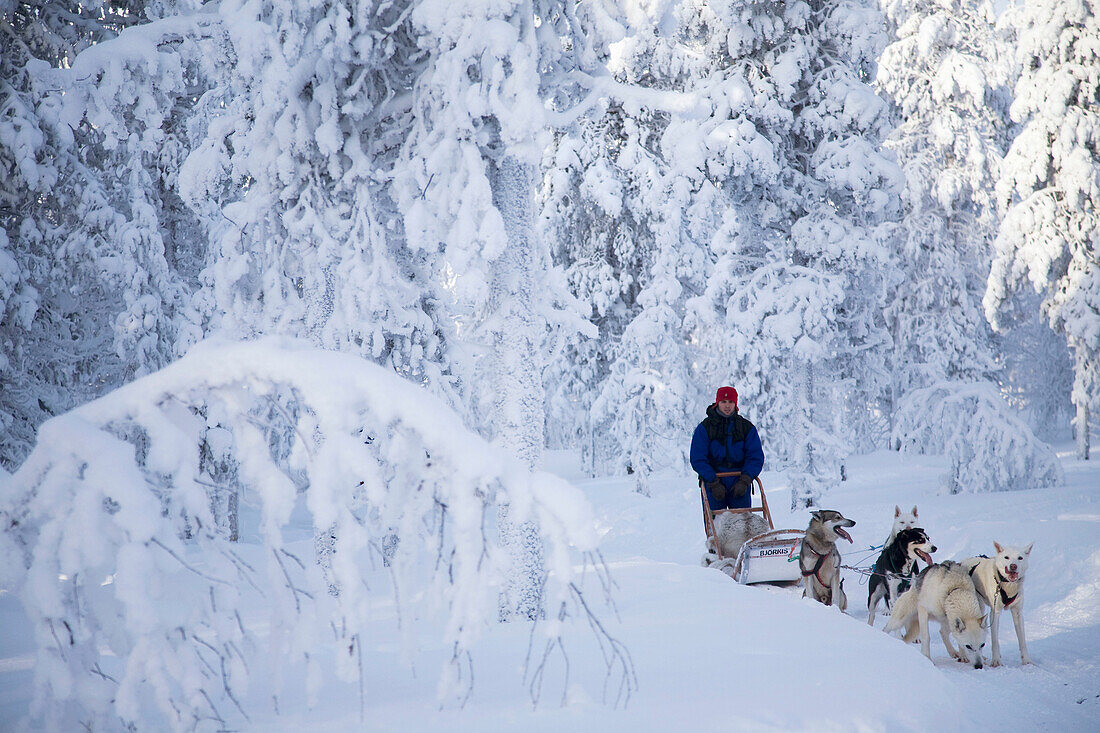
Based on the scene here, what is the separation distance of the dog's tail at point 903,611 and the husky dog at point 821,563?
1.87 ft

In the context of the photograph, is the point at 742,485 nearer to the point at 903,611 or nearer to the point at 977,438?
the point at 903,611

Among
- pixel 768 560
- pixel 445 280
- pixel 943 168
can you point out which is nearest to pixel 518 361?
pixel 768 560

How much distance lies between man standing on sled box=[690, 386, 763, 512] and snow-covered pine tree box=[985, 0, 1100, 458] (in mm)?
8032

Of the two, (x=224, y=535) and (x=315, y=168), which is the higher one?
(x=315, y=168)

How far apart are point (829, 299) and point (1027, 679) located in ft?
→ 29.4

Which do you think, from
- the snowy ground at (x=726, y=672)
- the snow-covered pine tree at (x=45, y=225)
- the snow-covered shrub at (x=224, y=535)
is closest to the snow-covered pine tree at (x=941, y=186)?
the snowy ground at (x=726, y=672)

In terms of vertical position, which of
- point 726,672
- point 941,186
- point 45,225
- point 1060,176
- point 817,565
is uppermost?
point 941,186

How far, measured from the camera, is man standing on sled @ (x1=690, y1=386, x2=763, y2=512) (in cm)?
786

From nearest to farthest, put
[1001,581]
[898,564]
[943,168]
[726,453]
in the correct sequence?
[1001,581], [898,564], [726,453], [943,168]

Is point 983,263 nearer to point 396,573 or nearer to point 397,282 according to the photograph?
point 397,282

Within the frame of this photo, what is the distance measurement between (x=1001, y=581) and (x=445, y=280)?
23.3ft

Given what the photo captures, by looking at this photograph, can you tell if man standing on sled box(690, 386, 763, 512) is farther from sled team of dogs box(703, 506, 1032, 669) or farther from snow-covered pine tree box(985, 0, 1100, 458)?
snow-covered pine tree box(985, 0, 1100, 458)

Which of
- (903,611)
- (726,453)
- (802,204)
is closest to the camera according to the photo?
(903,611)

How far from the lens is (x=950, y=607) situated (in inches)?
213
